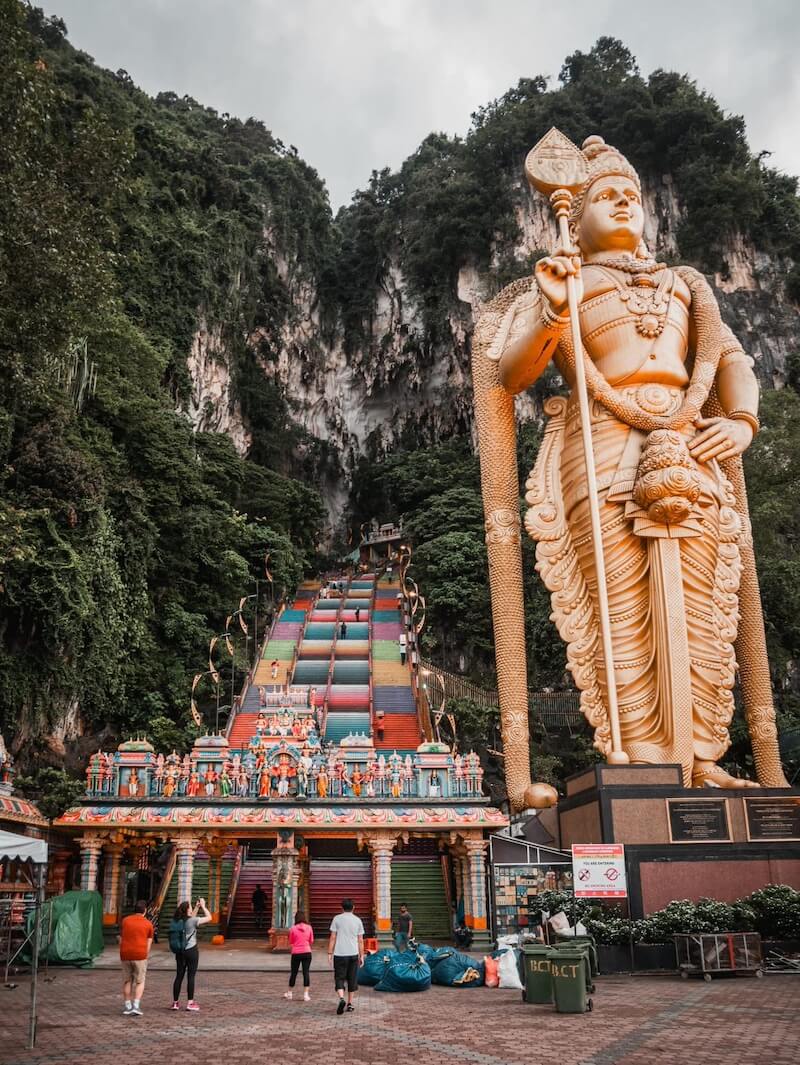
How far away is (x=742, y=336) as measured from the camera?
31.2 meters

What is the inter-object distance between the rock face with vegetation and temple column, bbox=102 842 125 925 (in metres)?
3.92

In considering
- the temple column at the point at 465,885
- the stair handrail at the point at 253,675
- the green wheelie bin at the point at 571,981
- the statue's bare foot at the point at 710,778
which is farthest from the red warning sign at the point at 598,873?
the stair handrail at the point at 253,675

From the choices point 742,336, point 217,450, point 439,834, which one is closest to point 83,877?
point 439,834

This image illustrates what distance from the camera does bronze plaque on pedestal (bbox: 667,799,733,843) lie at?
9.16 m

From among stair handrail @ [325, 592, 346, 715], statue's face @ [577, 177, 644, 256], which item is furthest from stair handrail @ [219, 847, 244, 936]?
statue's face @ [577, 177, 644, 256]

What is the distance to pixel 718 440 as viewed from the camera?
11.0 meters

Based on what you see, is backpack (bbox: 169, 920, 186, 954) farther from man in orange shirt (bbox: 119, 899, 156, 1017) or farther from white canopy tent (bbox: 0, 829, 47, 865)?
white canopy tent (bbox: 0, 829, 47, 865)

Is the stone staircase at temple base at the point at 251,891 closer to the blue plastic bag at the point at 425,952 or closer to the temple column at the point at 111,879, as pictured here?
the temple column at the point at 111,879

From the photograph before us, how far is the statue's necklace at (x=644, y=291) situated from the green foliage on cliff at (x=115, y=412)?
6.80 meters

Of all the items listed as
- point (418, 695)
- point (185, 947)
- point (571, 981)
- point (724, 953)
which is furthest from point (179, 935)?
point (418, 695)

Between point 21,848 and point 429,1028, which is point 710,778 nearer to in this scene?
point 429,1028

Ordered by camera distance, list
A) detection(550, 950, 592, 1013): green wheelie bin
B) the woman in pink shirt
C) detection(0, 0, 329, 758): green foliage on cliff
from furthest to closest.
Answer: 1. detection(0, 0, 329, 758): green foliage on cliff
2. the woman in pink shirt
3. detection(550, 950, 592, 1013): green wheelie bin

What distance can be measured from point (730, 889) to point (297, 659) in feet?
46.6

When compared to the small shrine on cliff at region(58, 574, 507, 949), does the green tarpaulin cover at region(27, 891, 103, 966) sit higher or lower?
lower
